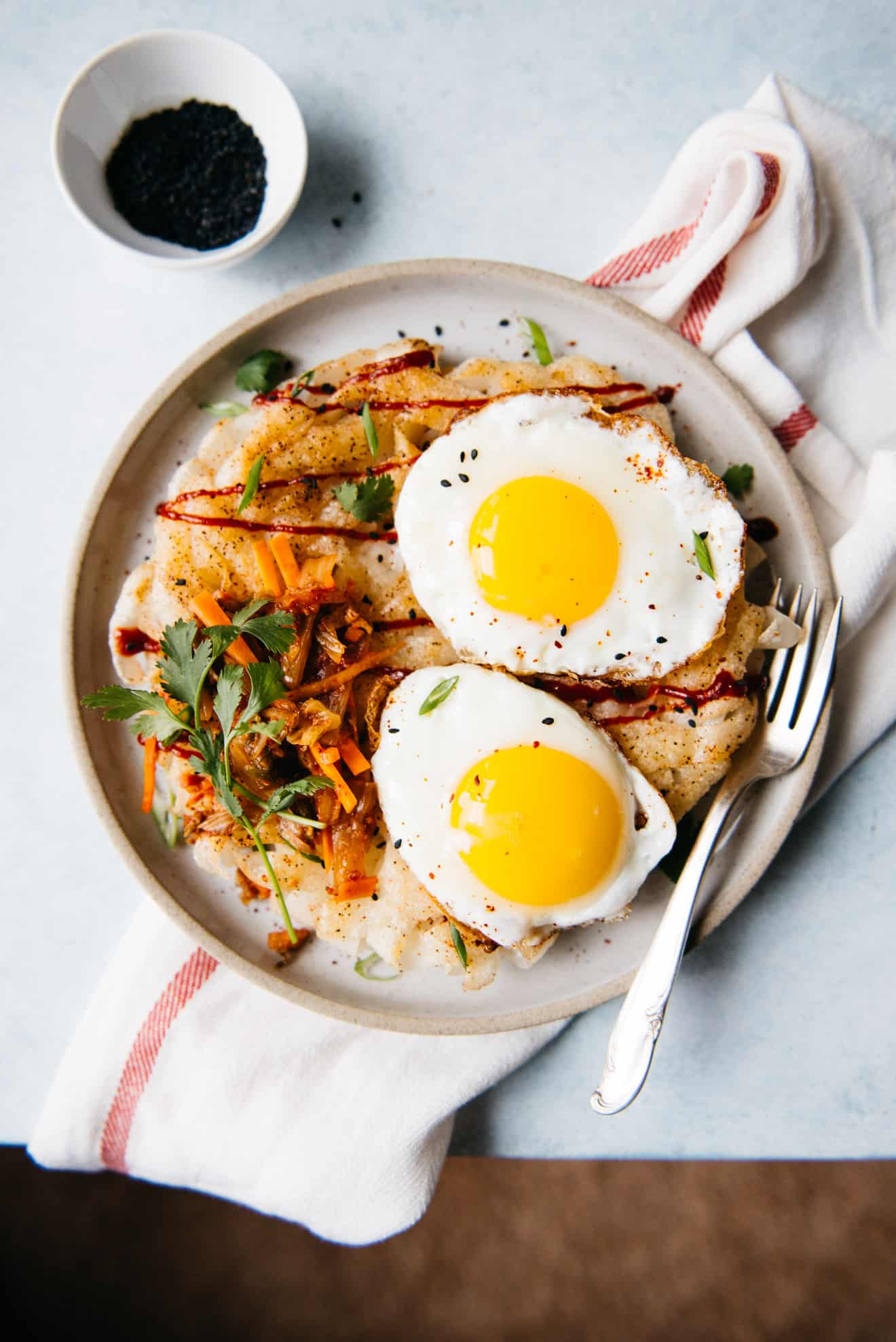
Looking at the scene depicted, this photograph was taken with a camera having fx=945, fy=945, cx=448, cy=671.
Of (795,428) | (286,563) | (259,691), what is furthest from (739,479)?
(259,691)

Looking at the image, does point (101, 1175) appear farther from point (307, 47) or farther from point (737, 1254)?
point (307, 47)

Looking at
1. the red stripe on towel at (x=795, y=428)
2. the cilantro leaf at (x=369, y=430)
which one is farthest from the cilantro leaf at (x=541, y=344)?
the red stripe on towel at (x=795, y=428)

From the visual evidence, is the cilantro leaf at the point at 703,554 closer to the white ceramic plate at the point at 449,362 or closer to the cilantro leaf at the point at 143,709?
the white ceramic plate at the point at 449,362

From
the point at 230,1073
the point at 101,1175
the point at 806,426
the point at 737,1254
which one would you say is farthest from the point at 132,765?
the point at 737,1254

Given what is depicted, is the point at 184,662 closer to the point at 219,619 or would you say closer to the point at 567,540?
the point at 219,619

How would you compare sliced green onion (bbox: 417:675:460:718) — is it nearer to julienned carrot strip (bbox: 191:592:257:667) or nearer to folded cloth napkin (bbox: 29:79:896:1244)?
julienned carrot strip (bbox: 191:592:257:667)

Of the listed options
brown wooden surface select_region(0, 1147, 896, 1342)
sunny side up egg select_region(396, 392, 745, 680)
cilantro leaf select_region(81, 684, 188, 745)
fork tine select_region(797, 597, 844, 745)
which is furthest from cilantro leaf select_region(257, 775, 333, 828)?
brown wooden surface select_region(0, 1147, 896, 1342)

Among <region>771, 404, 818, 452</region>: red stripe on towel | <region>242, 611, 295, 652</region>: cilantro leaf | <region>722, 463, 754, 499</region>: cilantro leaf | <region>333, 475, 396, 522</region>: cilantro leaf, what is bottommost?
<region>722, 463, 754, 499</region>: cilantro leaf
